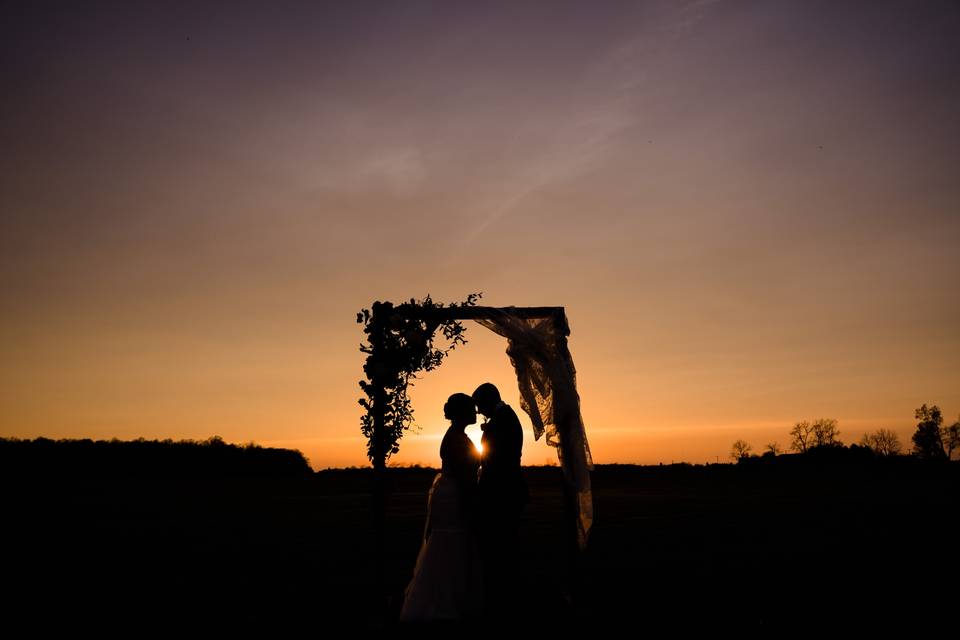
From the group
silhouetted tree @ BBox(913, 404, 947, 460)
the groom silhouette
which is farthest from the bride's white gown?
silhouetted tree @ BBox(913, 404, 947, 460)

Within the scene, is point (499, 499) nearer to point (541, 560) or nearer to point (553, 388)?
point (553, 388)

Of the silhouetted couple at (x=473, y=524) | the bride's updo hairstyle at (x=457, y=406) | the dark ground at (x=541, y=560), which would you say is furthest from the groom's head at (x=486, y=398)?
the dark ground at (x=541, y=560)

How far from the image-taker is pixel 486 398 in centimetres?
921

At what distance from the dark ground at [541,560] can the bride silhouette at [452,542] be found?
0.75m

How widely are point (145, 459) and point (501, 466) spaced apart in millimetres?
51018

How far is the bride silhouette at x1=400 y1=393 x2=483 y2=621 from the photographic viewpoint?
8562 mm

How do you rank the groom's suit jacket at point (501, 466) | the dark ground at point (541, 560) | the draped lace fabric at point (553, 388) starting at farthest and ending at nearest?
the draped lace fabric at point (553, 388)
the dark ground at point (541, 560)
the groom's suit jacket at point (501, 466)

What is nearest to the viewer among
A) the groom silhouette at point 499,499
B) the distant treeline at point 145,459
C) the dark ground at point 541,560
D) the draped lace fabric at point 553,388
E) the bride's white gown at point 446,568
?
the bride's white gown at point 446,568

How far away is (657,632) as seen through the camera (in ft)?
26.7

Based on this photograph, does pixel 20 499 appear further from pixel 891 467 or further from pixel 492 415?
pixel 891 467

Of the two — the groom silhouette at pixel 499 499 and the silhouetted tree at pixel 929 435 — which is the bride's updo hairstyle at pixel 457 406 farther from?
the silhouetted tree at pixel 929 435

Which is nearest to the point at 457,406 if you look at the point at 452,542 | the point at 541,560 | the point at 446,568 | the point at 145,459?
the point at 452,542

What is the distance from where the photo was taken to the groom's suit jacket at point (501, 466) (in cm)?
905

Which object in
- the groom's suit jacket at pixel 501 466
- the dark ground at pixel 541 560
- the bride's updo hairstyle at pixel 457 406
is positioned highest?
the bride's updo hairstyle at pixel 457 406
